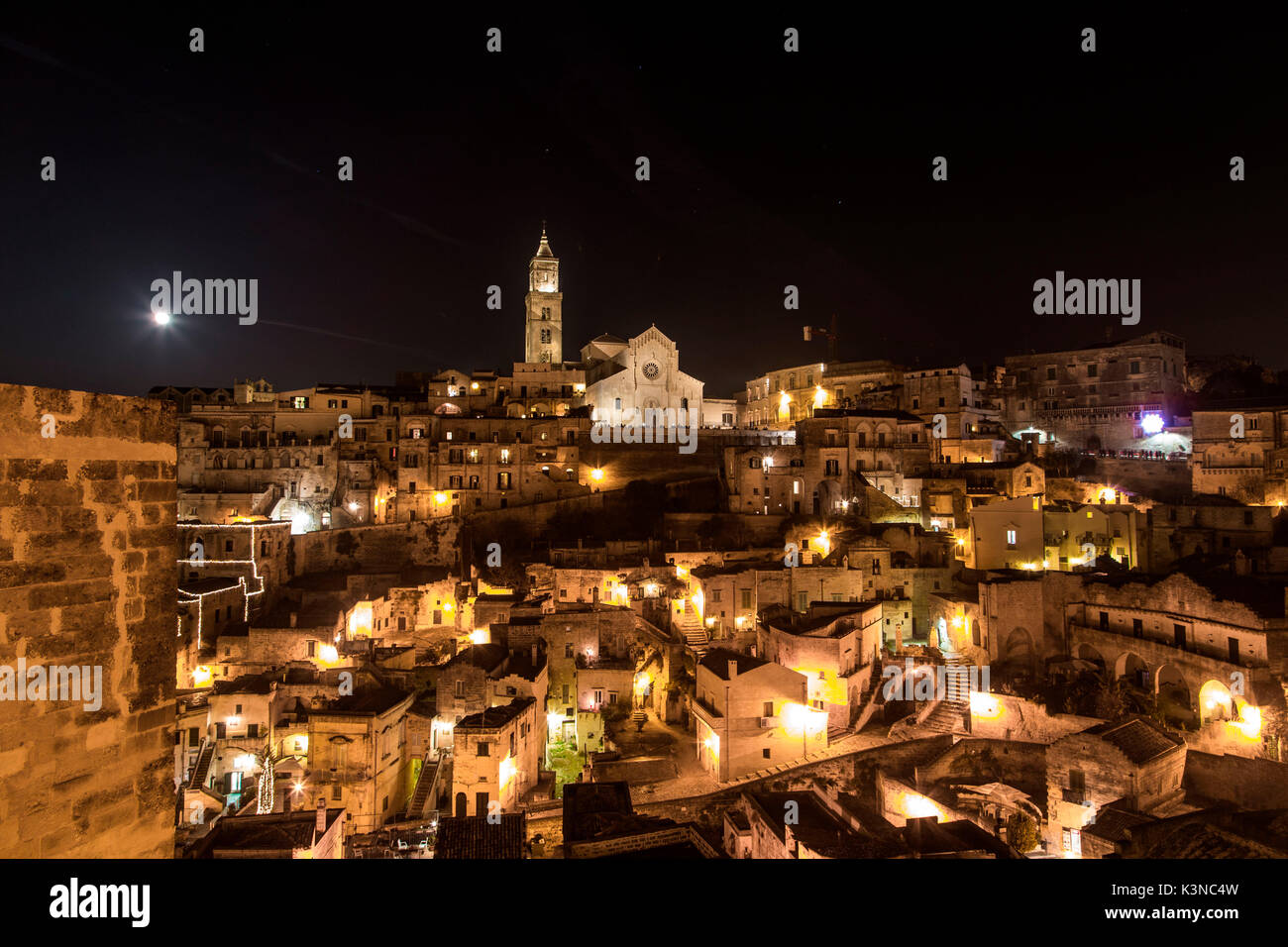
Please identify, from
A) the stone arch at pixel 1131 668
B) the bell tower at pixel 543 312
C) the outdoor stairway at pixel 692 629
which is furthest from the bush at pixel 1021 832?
the bell tower at pixel 543 312

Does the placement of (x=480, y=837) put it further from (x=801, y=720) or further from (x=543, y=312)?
(x=543, y=312)

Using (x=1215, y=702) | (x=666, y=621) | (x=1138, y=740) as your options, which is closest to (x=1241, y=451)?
(x=1215, y=702)

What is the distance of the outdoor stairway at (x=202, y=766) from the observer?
1997 cm

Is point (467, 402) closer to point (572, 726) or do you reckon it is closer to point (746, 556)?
point (746, 556)

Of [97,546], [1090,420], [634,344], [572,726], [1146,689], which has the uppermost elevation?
[634,344]

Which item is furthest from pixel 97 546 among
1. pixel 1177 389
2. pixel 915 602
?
pixel 1177 389

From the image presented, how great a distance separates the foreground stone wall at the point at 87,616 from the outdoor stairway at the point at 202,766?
1996 cm

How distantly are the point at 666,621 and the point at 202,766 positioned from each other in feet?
A: 55.5

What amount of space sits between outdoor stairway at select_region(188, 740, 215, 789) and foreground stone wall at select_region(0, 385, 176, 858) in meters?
20.0

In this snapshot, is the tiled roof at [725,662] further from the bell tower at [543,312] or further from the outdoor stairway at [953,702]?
the bell tower at [543,312]

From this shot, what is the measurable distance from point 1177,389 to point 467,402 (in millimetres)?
48992

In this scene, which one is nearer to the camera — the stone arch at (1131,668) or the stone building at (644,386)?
the stone arch at (1131,668)

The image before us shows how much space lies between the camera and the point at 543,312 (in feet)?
210

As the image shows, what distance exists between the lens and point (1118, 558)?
30.6m
